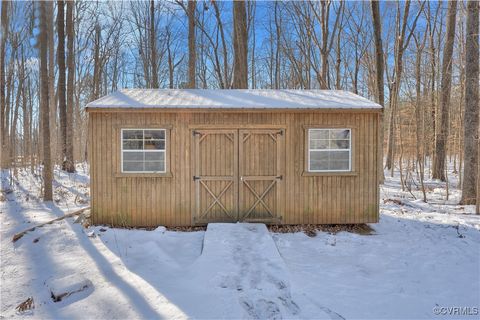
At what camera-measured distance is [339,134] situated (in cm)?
640

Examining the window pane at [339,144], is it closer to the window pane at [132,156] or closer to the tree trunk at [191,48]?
the window pane at [132,156]

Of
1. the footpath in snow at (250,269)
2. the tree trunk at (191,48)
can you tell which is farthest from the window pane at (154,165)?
the tree trunk at (191,48)

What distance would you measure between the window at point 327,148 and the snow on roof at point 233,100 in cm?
60

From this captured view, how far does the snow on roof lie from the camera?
20.1 ft

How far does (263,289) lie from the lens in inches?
148

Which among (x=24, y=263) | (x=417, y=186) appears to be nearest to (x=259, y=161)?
(x=24, y=263)

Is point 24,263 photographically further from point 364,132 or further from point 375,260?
point 364,132

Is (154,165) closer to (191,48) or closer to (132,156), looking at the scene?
(132,156)

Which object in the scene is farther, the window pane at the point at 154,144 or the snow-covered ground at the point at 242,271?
the window pane at the point at 154,144

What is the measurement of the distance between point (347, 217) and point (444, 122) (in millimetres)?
8629

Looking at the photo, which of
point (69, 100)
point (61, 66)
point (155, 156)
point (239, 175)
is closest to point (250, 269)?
point (239, 175)

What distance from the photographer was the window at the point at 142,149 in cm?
619
